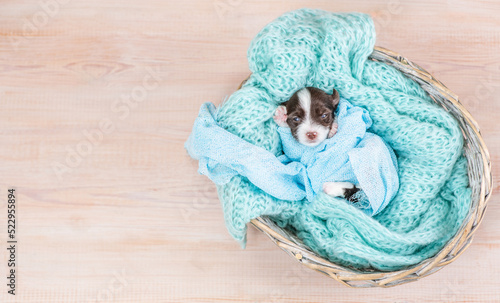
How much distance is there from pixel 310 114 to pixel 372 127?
281 millimetres

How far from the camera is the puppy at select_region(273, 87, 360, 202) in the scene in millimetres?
1479

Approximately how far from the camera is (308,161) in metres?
1.59

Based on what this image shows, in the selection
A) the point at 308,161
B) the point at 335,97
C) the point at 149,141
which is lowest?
the point at 149,141

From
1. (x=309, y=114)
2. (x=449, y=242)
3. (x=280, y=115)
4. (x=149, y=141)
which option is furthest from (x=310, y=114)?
(x=149, y=141)

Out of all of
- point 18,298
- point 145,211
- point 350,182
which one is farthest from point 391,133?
point 18,298

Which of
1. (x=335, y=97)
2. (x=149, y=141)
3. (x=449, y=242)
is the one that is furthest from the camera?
(x=149, y=141)

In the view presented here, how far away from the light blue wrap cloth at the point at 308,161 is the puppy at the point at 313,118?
0.05m

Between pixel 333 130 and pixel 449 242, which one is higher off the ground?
pixel 333 130

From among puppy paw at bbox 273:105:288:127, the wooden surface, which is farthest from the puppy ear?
the wooden surface

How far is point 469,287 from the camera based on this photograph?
5.57ft

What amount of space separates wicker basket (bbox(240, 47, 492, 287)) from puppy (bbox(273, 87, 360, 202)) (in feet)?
0.72

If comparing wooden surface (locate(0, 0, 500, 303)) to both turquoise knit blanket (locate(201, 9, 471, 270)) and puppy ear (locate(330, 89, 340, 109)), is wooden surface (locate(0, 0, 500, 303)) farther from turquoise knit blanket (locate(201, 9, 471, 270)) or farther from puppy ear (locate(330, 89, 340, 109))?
puppy ear (locate(330, 89, 340, 109))

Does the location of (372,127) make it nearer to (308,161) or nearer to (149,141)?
(308,161)

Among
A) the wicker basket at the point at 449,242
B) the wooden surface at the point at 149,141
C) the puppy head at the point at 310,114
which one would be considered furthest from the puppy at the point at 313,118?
the wooden surface at the point at 149,141
